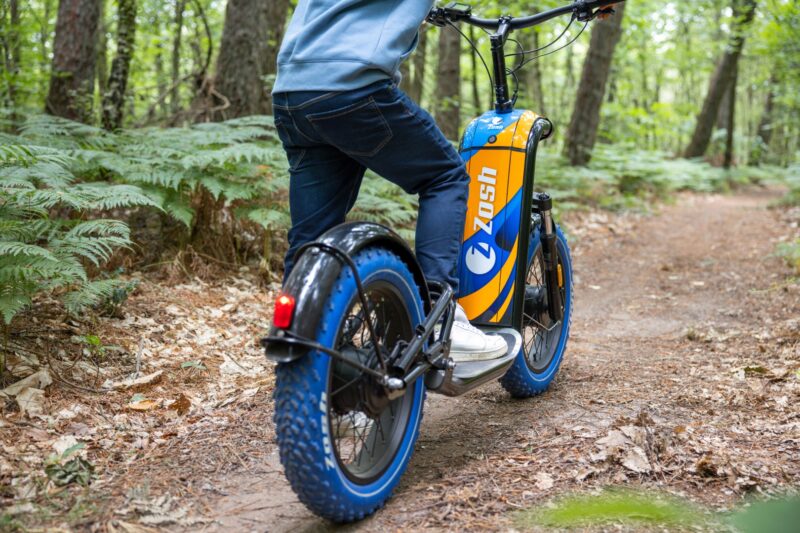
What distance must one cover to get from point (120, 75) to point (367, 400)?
5681 millimetres

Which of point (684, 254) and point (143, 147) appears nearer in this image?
point (143, 147)

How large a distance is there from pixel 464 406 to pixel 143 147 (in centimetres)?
331

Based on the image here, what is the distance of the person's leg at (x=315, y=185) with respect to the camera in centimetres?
267

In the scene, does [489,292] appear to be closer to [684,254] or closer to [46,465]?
[46,465]

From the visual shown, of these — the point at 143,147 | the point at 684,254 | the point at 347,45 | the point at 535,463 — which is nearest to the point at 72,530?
the point at 535,463

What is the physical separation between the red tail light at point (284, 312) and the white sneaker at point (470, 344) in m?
0.88

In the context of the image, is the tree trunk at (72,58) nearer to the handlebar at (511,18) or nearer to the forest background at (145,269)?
the forest background at (145,269)

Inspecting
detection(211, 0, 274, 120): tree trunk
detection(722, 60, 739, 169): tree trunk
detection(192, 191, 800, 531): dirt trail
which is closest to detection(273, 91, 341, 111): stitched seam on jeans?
detection(192, 191, 800, 531): dirt trail

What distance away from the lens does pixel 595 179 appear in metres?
12.0

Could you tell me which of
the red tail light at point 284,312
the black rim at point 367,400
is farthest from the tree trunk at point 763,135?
the red tail light at point 284,312

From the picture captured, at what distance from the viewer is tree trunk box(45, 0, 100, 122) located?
21.8 ft

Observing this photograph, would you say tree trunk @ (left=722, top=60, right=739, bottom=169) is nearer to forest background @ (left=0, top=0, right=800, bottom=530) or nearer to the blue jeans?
forest background @ (left=0, top=0, right=800, bottom=530)

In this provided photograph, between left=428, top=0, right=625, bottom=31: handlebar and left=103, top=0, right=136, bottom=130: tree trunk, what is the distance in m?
4.46

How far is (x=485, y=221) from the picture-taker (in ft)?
10.1
